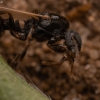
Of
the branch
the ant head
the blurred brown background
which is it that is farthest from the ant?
the branch

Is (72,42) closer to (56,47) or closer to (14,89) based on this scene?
(56,47)

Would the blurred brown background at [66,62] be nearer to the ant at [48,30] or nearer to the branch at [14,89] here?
the ant at [48,30]

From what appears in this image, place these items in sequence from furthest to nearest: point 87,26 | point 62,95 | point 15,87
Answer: point 87,26 < point 62,95 < point 15,87

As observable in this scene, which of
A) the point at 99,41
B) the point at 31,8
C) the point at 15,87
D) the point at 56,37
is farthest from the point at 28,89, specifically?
the point at 31,8

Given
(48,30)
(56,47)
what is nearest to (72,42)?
(56,47)

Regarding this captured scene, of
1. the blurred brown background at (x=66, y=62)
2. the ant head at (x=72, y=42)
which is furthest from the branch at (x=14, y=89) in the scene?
the blurred brown background at (x=66, y=62)

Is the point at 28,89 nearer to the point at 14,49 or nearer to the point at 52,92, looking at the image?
the point at 52,92

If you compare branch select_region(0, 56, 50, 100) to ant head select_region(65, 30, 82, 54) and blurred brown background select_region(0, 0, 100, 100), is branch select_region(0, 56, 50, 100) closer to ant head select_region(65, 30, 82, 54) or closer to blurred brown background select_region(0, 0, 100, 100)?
ant head select_region(65, 30, 82, 54)
